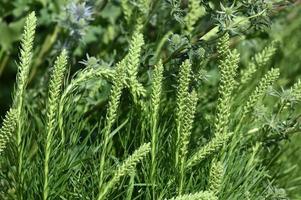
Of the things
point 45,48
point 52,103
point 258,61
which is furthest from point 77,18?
point 52,103

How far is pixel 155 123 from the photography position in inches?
36.3

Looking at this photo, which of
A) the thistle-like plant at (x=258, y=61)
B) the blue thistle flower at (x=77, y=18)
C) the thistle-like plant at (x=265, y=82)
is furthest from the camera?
the blue thistle flower at (x=77, y=18)

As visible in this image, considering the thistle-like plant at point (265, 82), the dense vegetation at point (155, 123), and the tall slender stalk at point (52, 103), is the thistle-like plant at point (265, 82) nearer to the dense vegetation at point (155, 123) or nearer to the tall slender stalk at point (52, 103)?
the dense vegetation at point (155, 123)

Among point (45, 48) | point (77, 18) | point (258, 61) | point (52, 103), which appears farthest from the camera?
point (45, 48)

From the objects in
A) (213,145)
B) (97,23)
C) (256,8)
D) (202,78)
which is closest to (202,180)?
(213,145)

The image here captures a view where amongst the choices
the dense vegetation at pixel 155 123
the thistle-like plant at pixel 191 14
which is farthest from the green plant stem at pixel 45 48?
the thistle-like plant at pixel 191 14

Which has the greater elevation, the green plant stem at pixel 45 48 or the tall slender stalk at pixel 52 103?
the tall slender stalk at pixel 52 103

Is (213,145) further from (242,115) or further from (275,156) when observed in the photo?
(275,156)

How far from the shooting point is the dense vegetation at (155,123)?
34.3 inches

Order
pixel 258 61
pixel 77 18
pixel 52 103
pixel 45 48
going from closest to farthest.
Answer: pixel 52 103 → pixel 258 61 → pixel 77 18 → pixel 45 48

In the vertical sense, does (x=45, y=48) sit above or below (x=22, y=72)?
below

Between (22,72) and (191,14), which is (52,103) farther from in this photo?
(191,14)

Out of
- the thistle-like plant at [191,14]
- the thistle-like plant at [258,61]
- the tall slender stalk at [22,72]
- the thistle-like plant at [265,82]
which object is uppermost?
the tall slender stalk at [22,72]

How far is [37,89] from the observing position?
4.57ft
